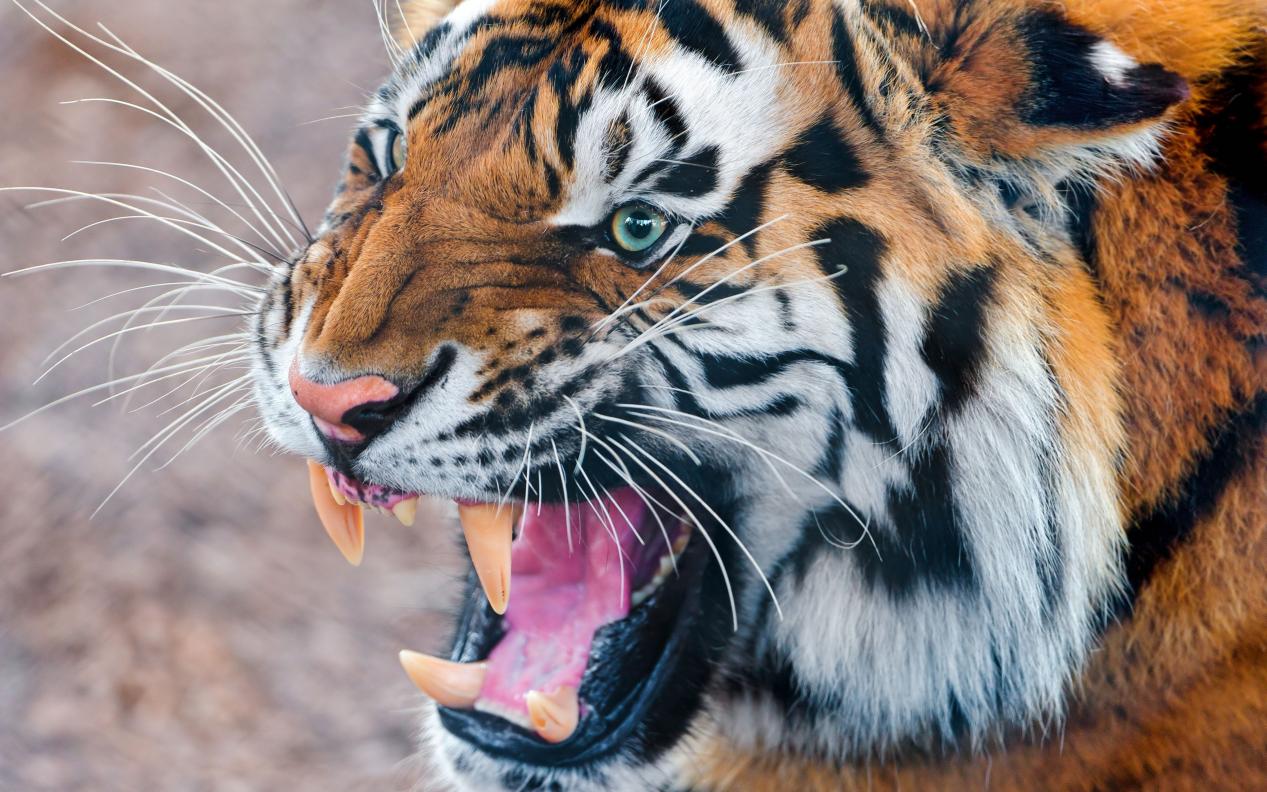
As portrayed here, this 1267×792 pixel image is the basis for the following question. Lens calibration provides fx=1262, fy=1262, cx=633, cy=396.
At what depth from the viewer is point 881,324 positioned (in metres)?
0.85

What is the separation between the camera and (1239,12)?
823 mm

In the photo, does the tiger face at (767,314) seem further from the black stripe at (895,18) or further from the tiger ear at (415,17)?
the tiger ear at (415,17)

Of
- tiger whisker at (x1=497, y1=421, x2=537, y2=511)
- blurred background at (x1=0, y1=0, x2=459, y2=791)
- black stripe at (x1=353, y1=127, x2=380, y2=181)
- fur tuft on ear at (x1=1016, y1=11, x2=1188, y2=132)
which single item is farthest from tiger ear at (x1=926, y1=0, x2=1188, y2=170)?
blurred background at (x1=0, y1=0, x2=459, y2=791)

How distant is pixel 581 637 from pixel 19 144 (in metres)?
1.95

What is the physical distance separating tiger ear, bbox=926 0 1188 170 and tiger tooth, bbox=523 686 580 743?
0.51 m

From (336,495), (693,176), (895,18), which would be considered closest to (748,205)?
(693,176)

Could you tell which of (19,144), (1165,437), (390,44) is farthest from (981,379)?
(19,144)

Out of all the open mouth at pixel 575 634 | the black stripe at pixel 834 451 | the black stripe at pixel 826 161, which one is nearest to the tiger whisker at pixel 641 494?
the open mouth at pixel 575 634

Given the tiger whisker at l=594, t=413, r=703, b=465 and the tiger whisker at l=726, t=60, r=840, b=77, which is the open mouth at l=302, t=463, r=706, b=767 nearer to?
the tiger whisker at l=594, t=413, r=703, b=465

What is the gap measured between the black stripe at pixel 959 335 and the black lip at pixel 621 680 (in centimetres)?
25

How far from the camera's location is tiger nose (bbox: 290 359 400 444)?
816 millimetres

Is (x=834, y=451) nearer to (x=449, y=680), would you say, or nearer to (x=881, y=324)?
(x=881, y=324)

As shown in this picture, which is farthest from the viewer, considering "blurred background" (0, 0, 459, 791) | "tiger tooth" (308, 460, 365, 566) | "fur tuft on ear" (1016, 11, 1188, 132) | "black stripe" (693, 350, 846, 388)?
A: "blurred background" (0, 0, 459, 791)

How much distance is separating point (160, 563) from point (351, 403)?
1115mm
